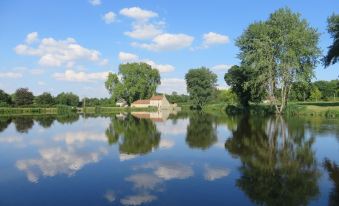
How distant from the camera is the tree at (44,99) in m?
111

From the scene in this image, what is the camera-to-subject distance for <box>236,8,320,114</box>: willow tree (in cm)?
4984

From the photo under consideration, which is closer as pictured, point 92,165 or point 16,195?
point 16,195

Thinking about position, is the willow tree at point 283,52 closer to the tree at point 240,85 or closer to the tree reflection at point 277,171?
the tree at point 240,85

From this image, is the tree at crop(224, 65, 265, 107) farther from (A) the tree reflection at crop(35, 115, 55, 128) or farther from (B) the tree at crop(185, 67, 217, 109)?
(A) the tree reflection at crop(35, 115, 55, 128)

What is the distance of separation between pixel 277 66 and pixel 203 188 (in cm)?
4417

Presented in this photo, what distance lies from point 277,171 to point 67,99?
11810cm

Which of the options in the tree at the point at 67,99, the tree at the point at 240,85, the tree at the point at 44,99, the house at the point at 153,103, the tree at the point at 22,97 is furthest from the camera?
the house at the point at 153,103

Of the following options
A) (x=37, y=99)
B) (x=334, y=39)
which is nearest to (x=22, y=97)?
(x=37, y=99)

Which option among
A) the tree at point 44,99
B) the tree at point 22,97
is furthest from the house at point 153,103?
the tree at point 22,97

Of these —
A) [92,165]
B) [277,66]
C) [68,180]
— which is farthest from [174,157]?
[277,66]

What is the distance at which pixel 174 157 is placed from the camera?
16641 mm

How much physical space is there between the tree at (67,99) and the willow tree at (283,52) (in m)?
83.1

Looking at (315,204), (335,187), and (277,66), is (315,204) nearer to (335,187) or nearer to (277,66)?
(335,187)

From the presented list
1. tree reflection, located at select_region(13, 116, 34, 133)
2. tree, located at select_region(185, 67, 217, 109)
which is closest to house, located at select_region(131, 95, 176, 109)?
tree, located at select_region(185, 67, 217, 109)
